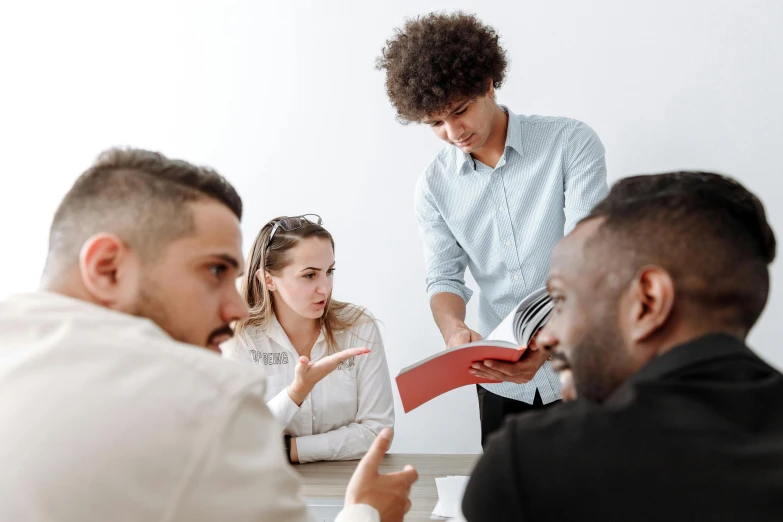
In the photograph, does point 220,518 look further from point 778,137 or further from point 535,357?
point 778,137

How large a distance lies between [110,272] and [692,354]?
0.75 meters

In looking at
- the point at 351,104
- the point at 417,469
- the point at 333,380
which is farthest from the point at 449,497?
the point at 351,104

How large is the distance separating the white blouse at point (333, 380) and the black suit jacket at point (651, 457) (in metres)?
1.54

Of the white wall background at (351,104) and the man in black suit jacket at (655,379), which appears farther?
the white wall background at (351,104)

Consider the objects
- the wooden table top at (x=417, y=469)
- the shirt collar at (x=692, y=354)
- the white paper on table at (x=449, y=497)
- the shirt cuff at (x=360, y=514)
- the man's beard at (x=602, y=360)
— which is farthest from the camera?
the wooden table top at (x=417, y=469)

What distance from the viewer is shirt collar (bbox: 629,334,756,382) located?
2.62ft

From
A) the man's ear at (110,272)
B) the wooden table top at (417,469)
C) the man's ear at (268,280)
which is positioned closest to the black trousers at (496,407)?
the wooden table top at (417,469)

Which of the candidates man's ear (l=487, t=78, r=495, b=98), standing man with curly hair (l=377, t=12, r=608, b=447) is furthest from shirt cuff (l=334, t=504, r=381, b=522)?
man's ear (l=487, t=78, r=495, b=98)

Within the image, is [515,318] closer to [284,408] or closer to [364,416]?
[284,408]

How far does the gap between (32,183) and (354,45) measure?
68.8 inches

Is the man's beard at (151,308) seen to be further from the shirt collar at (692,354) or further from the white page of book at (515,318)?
the white page of book at (515,318)

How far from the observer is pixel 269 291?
260 centimetres

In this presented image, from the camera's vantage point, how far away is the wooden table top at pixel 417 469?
5.11 ft

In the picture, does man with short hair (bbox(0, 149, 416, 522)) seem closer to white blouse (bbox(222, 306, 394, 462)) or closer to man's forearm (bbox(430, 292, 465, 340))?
man's forearm (bbox(430, 292, 465, 340))
